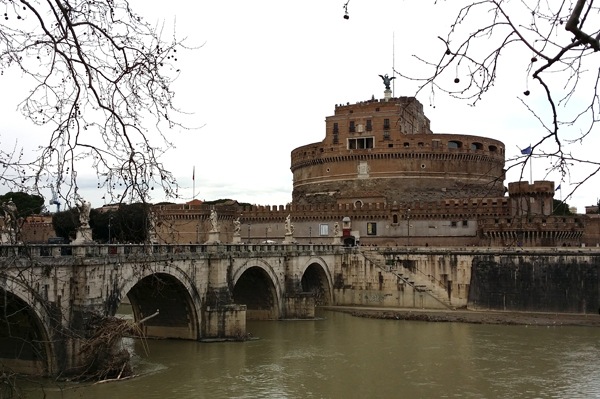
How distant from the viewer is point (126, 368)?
20.6 meters

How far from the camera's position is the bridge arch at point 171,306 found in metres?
27.0

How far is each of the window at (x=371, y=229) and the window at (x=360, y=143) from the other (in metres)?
9.95

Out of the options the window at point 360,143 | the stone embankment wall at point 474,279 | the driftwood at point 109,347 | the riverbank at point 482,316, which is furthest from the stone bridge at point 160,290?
the window at point 360,143

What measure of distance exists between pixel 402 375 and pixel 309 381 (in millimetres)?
3462

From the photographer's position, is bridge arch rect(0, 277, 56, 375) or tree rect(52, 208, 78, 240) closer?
tree rect(52, 208, 78, 240)

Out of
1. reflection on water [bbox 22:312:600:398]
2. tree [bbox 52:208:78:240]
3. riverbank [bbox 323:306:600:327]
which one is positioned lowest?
reflection on water [bbox 22:312:600:398]

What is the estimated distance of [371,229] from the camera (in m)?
54.8

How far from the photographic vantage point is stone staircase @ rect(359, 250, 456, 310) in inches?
1662

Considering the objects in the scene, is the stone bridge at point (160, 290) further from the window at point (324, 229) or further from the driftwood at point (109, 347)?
the window at point (324, 229)

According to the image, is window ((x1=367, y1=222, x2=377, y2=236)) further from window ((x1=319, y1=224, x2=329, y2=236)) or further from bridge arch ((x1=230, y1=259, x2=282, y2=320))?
bridge arch ((x1=230, y1=259, x2=282, y2=320))

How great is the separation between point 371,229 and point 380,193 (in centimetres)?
583

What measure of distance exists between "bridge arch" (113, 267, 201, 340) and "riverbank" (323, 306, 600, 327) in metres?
13.9

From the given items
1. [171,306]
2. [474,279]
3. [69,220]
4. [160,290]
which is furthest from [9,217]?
[474,279]

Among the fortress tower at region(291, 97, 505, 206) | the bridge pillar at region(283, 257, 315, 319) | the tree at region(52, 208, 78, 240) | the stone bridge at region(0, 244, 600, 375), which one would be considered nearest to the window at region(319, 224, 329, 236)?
the fortress tower at region(291, 97, 505, 206)
